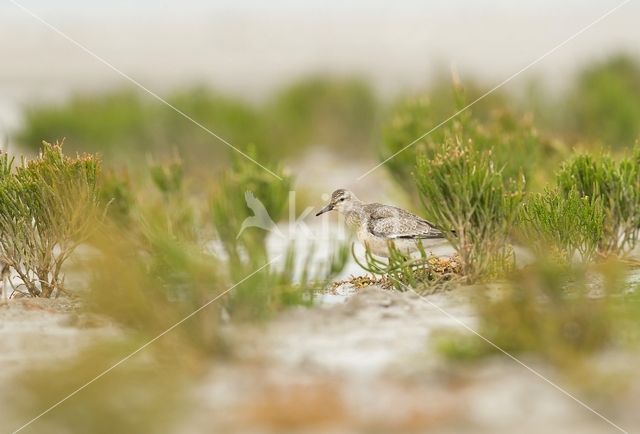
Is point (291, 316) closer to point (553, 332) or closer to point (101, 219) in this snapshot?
point (553, 332)

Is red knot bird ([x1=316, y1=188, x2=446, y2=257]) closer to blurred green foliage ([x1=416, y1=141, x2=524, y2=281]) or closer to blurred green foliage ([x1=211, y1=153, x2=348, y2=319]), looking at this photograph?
blurred green foliage ([x1=416, y1=141, x2=524, y2=281])

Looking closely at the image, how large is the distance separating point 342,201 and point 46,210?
2804 millimetres

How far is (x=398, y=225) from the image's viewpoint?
939cm

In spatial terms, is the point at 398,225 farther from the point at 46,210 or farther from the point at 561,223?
the point at 46,210

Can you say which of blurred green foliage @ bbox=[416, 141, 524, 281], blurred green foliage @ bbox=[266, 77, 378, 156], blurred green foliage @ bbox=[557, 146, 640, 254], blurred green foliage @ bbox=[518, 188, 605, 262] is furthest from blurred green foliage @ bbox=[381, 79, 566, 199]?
blurred green foliage @ bbox=[266, 77, 378, 156]

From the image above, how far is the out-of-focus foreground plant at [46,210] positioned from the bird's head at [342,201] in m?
2.40

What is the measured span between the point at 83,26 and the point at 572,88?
34152mm

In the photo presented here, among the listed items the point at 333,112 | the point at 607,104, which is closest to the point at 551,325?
the point at 607,104

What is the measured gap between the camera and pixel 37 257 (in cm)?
909

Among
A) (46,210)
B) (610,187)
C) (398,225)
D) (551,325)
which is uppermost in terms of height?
(46,210)

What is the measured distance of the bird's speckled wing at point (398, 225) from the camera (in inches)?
365

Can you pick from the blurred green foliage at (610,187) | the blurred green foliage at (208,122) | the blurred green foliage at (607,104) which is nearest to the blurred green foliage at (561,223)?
the blurred green foliage at (610,187)

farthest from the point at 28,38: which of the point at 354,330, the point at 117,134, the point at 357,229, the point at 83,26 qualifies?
the point at 354,330

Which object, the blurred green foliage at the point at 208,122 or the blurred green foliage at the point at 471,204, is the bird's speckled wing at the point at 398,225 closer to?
the blurred green foliage at the point at 471,204
